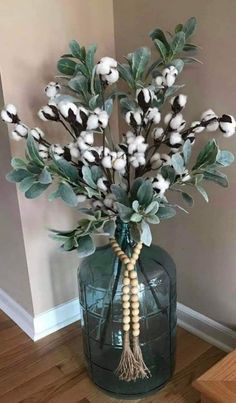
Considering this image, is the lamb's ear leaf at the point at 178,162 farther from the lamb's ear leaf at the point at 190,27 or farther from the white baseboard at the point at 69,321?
the white baseboard at the point at 69,321

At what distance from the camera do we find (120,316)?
1.53m

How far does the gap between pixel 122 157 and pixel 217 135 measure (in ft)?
1.24

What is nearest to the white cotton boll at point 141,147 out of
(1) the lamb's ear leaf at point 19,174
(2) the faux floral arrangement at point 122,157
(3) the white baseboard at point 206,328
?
(2) the faux floral arrangement at point 122,157

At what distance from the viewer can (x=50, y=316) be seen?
1.89 metres

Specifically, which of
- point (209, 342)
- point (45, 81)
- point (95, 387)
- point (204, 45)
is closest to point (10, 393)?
point (95, 387)

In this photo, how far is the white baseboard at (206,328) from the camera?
1.71 m

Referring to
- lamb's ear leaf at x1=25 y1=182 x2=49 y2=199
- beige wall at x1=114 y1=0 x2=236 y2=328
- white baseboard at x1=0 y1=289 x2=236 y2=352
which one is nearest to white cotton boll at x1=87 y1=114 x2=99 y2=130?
Answer: lamb's ear leaf at x1=25 y1=182 x2=49 y2=199

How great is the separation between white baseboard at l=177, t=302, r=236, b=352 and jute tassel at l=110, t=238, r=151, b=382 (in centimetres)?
38

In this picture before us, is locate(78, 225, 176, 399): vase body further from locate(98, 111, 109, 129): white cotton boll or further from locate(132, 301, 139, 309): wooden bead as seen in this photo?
locate(98, 111, 109, 129): white cotton boll

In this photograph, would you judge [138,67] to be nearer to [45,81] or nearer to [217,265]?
[45,81]

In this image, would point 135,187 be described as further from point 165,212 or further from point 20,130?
point 20,130

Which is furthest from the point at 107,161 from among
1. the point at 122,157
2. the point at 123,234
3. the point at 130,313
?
the point at 130,313

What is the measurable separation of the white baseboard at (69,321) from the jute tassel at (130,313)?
1.24ft

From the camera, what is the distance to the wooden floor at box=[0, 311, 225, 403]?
5.15 ft
